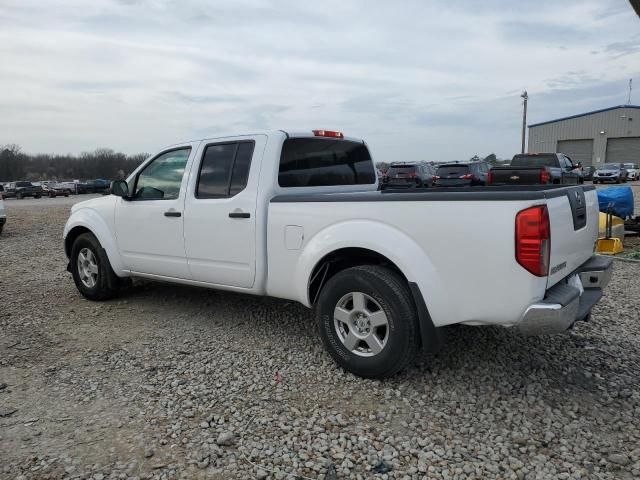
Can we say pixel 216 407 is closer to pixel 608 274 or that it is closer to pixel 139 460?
pixel 139 460

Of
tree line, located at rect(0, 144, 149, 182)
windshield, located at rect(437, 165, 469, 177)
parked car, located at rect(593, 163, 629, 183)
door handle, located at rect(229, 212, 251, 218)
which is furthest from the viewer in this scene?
tree line, located at rect(0, 144, 149, 182)

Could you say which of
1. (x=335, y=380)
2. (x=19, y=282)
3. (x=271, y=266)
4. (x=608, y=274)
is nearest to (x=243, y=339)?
(x=271, y=266)

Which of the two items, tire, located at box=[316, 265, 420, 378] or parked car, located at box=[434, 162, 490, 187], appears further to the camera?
parked car, located at box=[434, 162, 490, 187]

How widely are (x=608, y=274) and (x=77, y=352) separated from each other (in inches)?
172

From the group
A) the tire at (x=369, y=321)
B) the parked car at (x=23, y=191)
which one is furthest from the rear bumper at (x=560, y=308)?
the parked car at (x=23, y=191)

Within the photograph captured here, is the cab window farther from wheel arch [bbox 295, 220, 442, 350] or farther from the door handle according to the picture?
wheel arch [bbox 295, 220, 442, 350]

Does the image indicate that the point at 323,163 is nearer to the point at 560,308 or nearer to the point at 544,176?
the point at 560,308

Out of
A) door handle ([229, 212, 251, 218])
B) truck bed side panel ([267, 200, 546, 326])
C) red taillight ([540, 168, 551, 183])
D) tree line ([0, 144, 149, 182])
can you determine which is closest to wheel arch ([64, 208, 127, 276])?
door handle ([229, 212, 251, 218])

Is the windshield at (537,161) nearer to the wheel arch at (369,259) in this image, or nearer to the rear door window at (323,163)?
the rear door window at (323,163)

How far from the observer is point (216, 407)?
3.37m

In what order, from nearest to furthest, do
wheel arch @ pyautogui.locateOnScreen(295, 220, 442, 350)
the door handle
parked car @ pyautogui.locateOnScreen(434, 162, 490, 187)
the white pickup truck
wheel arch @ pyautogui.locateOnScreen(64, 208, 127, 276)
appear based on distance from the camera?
the white pickup truck → wheel arch @ pyautogui.locateOnScreen(295, 220, 442, 350) → the door handle → wheel arch @ pyautogui.locateOnScreen(64, 208, 127, 276) → parked car @ pyautogui.locateOnScreen(434, 162, 490, 187)

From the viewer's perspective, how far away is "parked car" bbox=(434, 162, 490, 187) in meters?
18.9

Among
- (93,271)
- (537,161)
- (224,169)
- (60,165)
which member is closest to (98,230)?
(93,271)

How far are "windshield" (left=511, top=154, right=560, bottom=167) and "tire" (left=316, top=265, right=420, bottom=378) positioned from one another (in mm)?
18519
